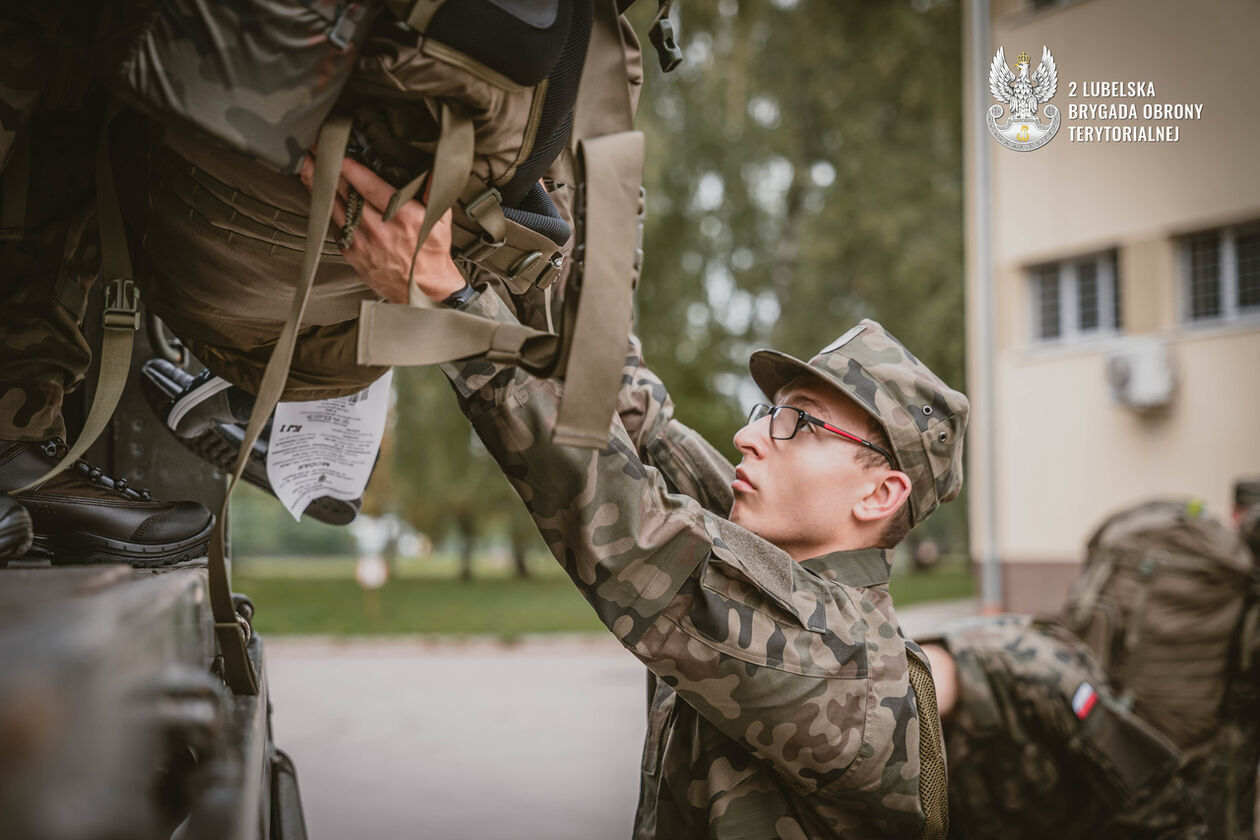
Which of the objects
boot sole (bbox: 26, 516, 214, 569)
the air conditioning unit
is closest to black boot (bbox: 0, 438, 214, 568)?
boot sole (bbox: 26, 516, 214, 569)

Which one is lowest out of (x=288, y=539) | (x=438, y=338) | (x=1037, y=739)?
(x=288, y=539)

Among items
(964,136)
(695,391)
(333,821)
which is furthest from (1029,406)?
(333,821)

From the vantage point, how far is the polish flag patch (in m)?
3.28

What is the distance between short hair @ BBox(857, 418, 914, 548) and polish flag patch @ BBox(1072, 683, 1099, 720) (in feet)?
5.06

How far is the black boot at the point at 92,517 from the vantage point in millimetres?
1566

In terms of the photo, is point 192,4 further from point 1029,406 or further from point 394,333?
point 1029,406

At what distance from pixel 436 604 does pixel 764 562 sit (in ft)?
60.6

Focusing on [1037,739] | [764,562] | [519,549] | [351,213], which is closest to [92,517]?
[351,213]

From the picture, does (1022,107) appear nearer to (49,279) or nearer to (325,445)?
(325,445)

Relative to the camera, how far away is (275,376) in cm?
129

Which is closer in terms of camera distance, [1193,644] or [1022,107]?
[1022,107]

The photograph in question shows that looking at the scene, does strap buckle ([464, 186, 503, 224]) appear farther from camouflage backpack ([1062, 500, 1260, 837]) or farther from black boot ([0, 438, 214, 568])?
camouflage backpack ([1062, 500, 1260, 837])

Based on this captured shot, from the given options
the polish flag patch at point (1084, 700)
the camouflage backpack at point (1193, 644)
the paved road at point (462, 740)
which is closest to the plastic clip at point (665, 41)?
the polish flag patch at point (1084, 700)

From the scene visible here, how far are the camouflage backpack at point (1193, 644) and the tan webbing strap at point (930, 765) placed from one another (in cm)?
308
